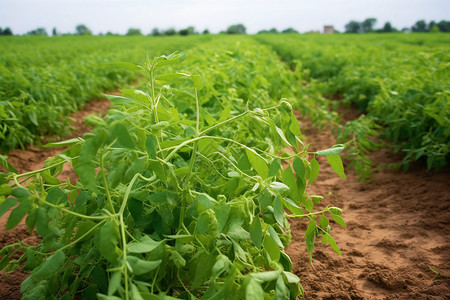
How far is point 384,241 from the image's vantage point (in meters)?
2.54

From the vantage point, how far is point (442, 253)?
7.69 feet

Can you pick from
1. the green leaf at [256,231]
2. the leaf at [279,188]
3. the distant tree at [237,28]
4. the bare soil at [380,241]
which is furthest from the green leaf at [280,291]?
the distant tree at [237,28]

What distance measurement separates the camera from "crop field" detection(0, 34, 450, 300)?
1.15 metres

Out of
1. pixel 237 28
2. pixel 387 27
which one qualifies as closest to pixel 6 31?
pixel 237 28

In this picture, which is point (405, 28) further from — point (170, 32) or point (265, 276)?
point (265, 276)

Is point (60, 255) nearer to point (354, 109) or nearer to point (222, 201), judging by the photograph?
point (222, 201)

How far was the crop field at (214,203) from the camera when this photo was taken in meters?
1.15

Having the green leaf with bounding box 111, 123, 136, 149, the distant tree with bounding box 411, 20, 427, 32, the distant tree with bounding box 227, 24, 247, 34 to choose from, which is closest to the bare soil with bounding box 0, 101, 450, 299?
the green leaf with bounding box 111, 123, 136, 149

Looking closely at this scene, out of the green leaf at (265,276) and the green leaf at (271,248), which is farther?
the green leaf at (271,248)

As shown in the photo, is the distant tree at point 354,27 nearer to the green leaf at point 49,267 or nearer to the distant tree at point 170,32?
the distant tree at point 170,32

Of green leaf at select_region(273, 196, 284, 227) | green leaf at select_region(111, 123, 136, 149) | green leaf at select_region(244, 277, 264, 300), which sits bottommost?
green leaf at select_region(244, 277, 264, 300)

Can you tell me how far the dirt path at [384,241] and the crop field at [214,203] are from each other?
0.04ft

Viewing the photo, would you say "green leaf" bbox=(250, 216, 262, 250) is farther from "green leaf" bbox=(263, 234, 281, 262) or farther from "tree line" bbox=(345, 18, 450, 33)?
"tree line" bbox=(345, 18, 450, 33)

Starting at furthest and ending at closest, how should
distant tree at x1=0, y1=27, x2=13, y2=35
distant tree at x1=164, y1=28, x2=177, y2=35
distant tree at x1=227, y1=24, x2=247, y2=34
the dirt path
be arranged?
1. distant tree at x1=227, y1=24, x2=247, y2=34
2. distant tree at x1=164, y1=28, x2=177, y2=35
3. distant tree at x1=0, y1=27, x2=13, y2=35
4. the dirt path
